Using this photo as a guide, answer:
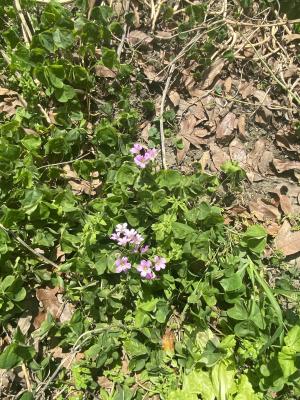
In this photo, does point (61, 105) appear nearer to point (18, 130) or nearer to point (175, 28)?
point (18, 130)

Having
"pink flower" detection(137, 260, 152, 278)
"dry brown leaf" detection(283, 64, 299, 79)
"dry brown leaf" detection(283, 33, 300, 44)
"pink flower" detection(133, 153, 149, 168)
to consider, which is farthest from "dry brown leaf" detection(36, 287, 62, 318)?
"dry brown leaf" detection(283, 33, 300, 44)

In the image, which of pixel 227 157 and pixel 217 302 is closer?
pixel 217 302

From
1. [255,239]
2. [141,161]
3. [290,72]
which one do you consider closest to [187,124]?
[141,161]

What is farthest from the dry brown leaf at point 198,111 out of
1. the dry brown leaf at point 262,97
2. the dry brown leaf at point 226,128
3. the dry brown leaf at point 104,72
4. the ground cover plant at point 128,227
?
the dry brown leaf at point 104,72

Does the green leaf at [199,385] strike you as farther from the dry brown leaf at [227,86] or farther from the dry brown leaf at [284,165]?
the dry brown leaf at [227,86]

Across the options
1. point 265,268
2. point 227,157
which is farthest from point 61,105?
point 265,268

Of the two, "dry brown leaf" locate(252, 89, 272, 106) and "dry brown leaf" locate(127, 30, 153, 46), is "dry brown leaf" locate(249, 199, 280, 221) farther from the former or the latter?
"dry brown leaf" locate(127, 30, 153, 46)
